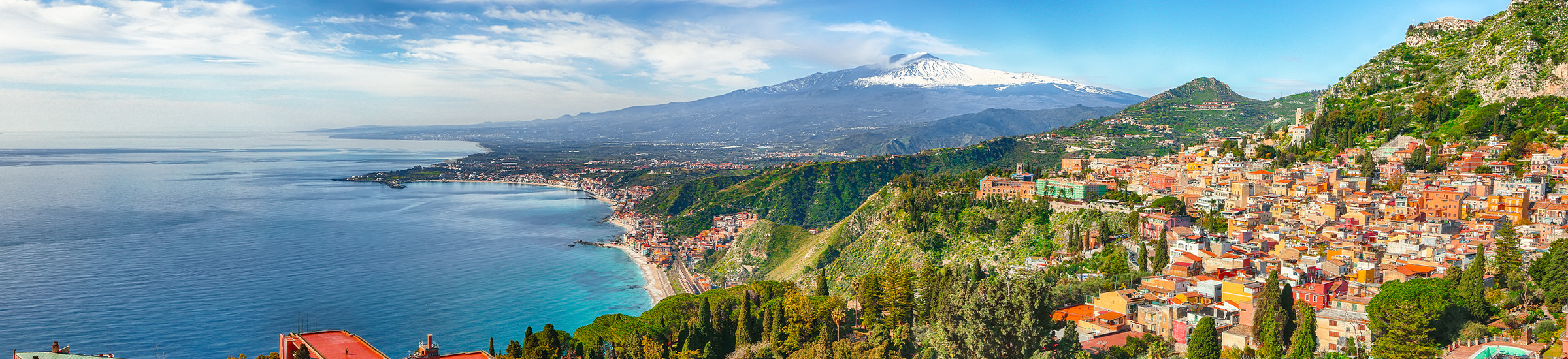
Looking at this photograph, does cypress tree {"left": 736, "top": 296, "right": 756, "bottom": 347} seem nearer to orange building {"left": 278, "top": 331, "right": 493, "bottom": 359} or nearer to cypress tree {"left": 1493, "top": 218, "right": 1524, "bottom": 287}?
orange building {"left": 278, "top": 331, "right": 493, "bottom": 359}

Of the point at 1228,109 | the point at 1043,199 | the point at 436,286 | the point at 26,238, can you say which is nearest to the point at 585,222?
the point at 436,286

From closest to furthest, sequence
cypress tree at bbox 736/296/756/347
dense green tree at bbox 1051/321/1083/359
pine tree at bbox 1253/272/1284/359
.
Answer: dense green tree at bbox 1051/321/1083/359 → pine tree at bbox 1253/272/1284/359 → cypress tree at bbox 736/296/756/347

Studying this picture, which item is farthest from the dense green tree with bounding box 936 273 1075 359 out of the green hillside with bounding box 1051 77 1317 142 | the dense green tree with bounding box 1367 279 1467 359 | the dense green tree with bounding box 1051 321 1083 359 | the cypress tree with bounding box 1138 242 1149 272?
the green hillside with bounding box 1051 77 1317 142

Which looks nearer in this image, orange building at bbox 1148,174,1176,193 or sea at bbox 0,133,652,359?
sea at bbox 0,133,652,359

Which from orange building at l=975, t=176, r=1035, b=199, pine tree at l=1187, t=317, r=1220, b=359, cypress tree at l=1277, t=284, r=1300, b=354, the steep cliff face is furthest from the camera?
orange building at l=975, t=176, r=1035, b=199

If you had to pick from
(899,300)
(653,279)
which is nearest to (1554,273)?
(899,300)

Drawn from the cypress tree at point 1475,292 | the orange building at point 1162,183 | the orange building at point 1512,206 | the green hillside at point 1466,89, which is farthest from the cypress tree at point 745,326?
the green hillside at point 1466,89

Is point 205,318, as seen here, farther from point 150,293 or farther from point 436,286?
point 436,286

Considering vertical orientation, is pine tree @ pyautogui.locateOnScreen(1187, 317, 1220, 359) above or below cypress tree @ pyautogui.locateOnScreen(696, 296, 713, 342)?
above

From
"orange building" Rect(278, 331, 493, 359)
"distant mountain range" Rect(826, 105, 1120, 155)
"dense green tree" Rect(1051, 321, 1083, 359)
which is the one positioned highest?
"distant mountain range" Rect(826, 105, 1120, 155)
